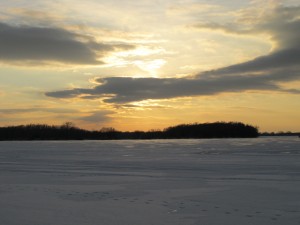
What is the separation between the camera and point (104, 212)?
7426 mm

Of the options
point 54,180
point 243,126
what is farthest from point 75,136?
point 54,180

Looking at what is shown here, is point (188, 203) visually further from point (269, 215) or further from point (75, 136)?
point (75, 136)

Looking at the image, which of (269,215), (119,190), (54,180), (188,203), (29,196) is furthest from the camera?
(54,180)

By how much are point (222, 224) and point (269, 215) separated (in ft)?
3.56

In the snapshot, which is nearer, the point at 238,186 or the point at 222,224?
the point at 222,224

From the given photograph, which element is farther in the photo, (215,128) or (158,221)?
(215,128)

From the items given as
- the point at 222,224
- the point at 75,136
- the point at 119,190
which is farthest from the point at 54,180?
the point at 75,136

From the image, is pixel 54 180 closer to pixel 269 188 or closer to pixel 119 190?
pixel 119 190

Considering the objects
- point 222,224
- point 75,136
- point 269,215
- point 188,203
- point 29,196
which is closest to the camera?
point 222,224

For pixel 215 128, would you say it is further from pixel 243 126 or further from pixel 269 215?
pixel 269 215

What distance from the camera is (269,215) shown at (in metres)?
7.04

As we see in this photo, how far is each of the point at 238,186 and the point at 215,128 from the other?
111 m

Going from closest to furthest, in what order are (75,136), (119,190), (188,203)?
1. (188,203)
2. (119,190)
3. (75,136)

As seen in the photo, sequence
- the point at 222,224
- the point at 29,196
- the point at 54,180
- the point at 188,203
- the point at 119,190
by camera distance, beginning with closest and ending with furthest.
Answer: the point at 222,224 < the point at 188,203 < the point at 29,196 < the point at 119,190 < the point at 54,180
